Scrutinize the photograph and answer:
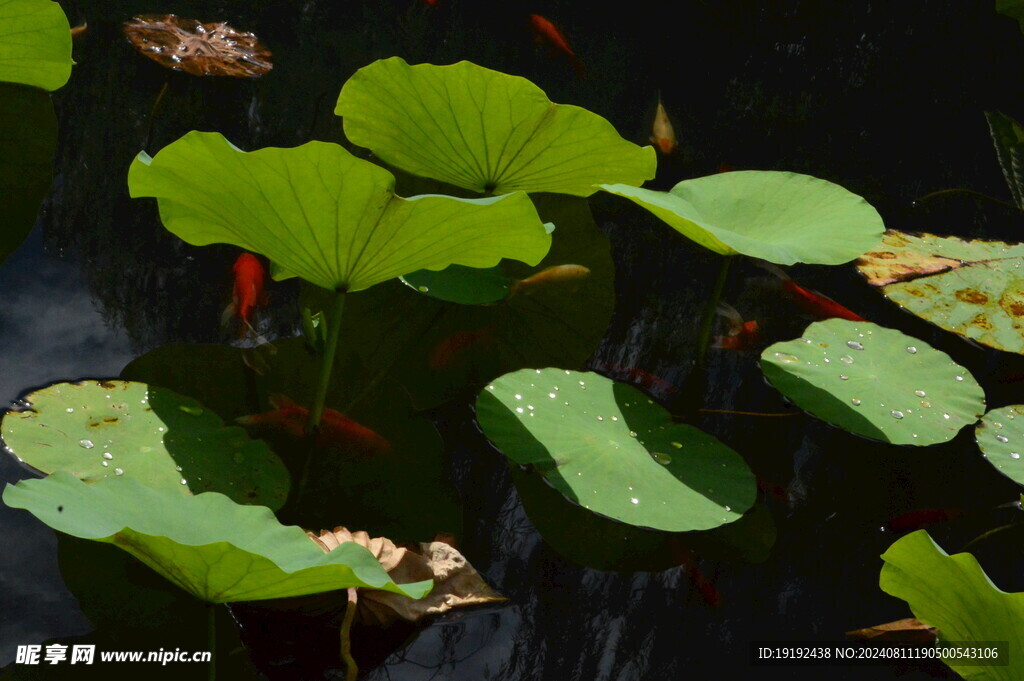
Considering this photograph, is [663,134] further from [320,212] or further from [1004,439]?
[320,212]

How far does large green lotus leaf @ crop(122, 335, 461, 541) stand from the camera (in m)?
1.24

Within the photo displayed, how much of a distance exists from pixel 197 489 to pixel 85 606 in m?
0.19

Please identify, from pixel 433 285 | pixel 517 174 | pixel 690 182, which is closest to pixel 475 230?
pixel 433 285

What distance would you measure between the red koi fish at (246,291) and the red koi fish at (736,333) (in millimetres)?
857

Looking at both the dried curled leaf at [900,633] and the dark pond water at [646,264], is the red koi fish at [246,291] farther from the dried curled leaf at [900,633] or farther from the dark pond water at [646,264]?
the dried curled leaf at [900,633]

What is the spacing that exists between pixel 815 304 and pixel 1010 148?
45.8 inches

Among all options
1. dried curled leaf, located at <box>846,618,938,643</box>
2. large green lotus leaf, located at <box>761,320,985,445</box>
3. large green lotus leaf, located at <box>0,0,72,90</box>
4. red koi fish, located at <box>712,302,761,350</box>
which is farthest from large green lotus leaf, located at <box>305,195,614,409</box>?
large green lotus leaf, located at <box>0,0,72,90</box>

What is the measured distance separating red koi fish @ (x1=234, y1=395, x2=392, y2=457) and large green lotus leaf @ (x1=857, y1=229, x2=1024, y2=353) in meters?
1.20

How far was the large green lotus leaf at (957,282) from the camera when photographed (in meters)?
1.85

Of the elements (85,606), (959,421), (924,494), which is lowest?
(85,606)

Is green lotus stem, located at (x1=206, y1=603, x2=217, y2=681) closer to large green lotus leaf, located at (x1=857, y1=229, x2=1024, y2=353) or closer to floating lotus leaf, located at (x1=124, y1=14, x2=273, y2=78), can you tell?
large green lotus leaf, located at (x1=857, y1=229, x2=1024, y2=353)

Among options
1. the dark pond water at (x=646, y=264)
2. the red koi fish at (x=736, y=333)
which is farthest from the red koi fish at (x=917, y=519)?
the red koi fish at (x=736, y=333)

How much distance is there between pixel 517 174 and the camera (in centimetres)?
174

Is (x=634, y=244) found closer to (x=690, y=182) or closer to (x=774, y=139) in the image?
(x=690, y=182)
